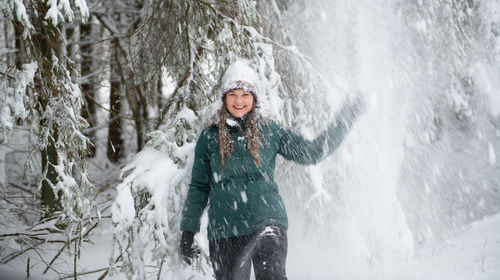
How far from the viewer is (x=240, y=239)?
9.07ft

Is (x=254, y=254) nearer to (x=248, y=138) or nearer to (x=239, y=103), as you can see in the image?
(x=248, y=138)

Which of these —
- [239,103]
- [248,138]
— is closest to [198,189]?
[248,138]

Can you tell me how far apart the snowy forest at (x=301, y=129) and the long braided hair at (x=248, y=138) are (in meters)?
0.13

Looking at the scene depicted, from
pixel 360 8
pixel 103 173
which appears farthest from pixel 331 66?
pixel 103 173

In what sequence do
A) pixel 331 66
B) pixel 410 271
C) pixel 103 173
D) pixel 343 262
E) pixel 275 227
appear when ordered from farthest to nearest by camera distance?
pixel 103 173 < pixel 331 66 < pixel 343 262 < pixel 410 271 < pixel 275 227

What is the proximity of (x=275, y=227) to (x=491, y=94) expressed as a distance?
5827 mm

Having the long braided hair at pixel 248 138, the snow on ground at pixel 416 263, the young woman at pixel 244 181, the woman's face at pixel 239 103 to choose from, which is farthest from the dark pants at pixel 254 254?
the snow on ground at pixel 416 263

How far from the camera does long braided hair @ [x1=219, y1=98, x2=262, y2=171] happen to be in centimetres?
279

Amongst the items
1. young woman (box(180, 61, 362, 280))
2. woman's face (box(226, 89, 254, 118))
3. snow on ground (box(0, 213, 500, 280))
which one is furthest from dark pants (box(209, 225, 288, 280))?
snow on ground (box(0, 213, 500, 280))

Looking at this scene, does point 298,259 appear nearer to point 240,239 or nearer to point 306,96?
point 306,96

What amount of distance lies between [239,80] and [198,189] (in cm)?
84

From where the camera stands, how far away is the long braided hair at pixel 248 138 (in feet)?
9.14

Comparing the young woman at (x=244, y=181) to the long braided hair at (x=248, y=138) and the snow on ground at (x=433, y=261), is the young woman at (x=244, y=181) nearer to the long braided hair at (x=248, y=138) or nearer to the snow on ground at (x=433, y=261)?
the long braided hair at (x=248, y=138)

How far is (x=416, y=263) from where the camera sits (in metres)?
5.17
